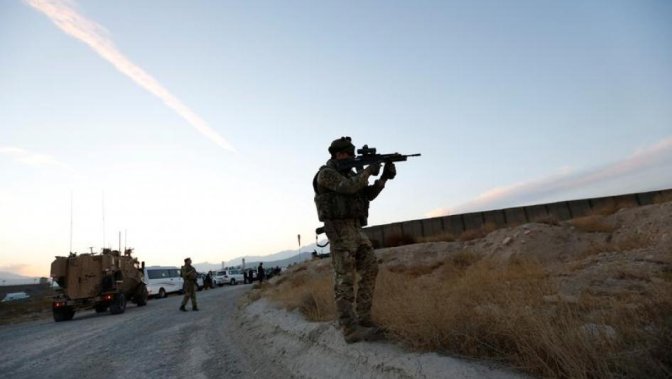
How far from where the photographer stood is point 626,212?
16656 millimetres

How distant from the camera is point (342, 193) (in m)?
4.41

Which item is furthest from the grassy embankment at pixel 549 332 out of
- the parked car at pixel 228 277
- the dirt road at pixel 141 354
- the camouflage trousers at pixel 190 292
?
the parked car at pixel 228 277

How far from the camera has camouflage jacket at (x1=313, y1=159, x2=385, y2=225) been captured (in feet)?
14.1

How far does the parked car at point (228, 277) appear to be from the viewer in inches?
1590

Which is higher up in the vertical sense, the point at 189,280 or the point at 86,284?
the point at 86,284

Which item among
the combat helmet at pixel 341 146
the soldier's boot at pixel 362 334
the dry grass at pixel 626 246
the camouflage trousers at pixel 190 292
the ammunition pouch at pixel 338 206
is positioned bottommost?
the soldier's boot at pixel 362 334

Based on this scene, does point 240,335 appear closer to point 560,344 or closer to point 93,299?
point 560,344

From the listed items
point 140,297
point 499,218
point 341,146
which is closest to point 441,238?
point 499,218

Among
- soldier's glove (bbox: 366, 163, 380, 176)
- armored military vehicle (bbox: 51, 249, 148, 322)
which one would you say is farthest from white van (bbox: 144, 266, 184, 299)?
soldier's glove (bbox: 366, 163, 380, 176)

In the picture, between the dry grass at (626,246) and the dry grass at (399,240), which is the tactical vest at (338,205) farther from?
the dry grass at (399,240)

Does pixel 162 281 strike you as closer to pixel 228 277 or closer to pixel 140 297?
pixel 140 297

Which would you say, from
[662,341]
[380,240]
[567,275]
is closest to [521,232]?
[567,275]

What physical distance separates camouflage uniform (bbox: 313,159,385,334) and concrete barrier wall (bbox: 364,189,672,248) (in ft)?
56.4

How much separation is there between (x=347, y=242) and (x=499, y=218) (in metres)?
19.4
